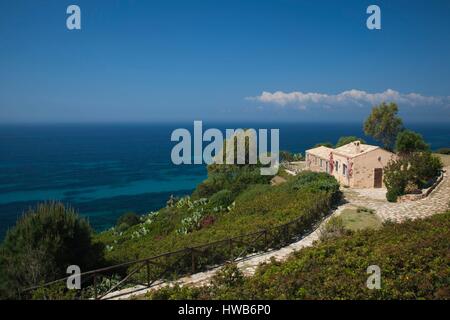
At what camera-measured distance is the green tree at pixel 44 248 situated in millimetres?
11211

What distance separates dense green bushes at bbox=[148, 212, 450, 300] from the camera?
→ 8.04 meters

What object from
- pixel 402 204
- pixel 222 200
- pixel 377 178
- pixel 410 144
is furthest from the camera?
pixel 410 144

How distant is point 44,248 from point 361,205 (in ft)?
57.4

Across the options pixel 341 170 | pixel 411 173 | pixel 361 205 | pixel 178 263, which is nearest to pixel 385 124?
pixel 341 170

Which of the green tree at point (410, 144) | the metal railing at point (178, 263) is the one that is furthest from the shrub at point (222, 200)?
the green tree at point (410, 144)

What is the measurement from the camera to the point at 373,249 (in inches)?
430

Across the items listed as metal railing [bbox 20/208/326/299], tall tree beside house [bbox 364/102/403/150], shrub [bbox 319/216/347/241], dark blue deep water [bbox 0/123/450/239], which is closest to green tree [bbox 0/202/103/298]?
metal railing [bbox 20/208/326/299]

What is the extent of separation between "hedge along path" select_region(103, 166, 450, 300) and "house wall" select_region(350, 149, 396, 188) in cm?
158

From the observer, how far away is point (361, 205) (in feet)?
71.6

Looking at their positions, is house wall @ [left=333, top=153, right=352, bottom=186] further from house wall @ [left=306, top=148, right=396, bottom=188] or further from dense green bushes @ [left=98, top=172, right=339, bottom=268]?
dense green bushes @ [left=98, top=172, right=339, bottom=268]

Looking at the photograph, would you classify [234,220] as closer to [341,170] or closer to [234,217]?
[234,217]

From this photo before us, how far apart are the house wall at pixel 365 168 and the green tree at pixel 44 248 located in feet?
71.7
